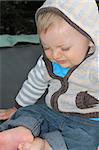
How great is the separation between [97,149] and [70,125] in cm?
11

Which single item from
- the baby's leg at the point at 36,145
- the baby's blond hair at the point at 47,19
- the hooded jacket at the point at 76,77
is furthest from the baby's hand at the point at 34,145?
the baby's blond hair at the point at 47,19

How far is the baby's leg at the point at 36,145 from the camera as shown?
1159mm

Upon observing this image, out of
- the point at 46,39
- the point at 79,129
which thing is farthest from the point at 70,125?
the point at 46,39

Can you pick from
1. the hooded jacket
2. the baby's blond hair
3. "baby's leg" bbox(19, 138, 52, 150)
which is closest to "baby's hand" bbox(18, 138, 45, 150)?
"baby's leg" bbox(19, 138, 52, 150)

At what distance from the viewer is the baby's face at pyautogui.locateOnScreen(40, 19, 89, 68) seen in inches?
47.1

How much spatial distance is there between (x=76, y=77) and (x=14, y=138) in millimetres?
257

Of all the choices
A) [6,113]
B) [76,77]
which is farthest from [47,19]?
[6,113]

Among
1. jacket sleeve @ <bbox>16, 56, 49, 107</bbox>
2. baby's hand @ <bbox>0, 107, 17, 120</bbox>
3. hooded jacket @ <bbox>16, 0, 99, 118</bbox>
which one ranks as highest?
hooded jacket @ <bbox>16, 0, 99, 118</bbox>

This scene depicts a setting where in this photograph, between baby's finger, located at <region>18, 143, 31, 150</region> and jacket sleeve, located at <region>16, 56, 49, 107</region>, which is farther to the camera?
jacket sleeve, located at <region>16, 56, 49, 107</region>

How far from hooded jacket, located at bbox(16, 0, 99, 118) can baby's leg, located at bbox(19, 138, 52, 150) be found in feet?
0.52

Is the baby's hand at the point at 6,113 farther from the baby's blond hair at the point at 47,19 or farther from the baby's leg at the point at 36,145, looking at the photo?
the baby's blond hair at the point at 47,19

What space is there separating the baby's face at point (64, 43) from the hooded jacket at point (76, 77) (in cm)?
2

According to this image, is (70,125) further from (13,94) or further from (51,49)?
A: (13,94)

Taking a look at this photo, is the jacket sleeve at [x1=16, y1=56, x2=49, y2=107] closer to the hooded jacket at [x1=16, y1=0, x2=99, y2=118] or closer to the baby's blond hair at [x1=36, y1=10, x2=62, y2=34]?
the hooded jacket at [x1=16, y1=0, x2=99, y2=118]
